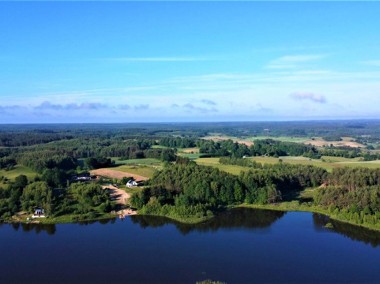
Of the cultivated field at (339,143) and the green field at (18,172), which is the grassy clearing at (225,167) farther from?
the cultivated field at (339,143)

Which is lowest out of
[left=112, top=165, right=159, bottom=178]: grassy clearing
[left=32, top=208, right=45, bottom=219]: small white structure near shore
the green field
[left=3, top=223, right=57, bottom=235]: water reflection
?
[left=3, top=223, right=57, bottom=235]: water reflection

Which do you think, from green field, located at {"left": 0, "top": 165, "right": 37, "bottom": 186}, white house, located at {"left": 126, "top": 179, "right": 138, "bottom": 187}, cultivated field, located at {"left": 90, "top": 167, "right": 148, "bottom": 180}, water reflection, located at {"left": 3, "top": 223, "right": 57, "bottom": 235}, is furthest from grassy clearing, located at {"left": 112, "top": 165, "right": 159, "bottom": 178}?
water reflection, located at {"left": 3, "top": 223, "right": 57, "bottom": 235}

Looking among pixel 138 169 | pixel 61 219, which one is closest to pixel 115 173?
pixel 138 169

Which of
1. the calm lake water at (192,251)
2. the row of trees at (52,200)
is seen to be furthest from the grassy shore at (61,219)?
the calm lake water at (192,251)

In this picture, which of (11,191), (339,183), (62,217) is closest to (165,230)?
(62,217)

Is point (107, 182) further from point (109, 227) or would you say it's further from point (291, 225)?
point (291, 225)

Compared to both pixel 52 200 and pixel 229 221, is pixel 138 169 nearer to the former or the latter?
→ pixel 52 200

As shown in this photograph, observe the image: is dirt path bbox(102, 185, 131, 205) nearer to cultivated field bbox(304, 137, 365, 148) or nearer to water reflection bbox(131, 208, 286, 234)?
water reflection bbox(131, 208, 286, 234)
